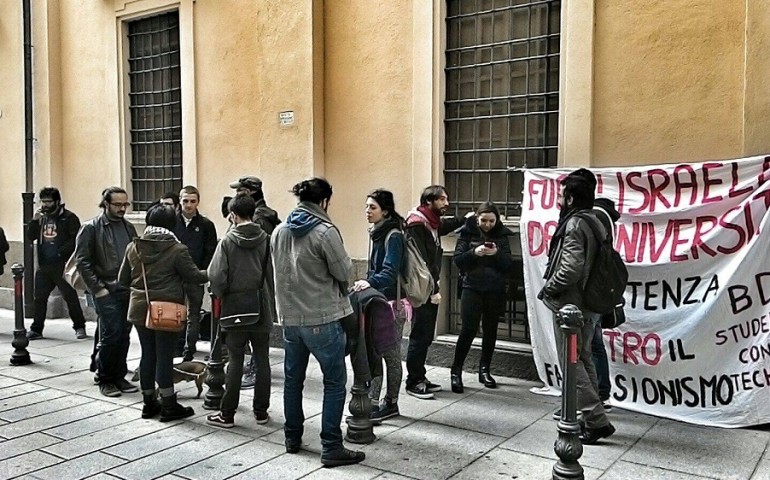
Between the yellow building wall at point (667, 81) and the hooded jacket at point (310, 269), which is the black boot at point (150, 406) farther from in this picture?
the yellow building wall at point (667, 81)

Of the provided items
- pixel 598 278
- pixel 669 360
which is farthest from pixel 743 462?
pixel 598 278

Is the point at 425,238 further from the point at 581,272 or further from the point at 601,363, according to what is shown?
the point at 601,363

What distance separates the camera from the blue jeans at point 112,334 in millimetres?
6449

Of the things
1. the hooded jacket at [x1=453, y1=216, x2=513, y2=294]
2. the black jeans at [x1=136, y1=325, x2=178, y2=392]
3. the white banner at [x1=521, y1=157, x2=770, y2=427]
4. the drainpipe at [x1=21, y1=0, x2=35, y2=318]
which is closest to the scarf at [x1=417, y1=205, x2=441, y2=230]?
the hooded jacket at [x1=453, y1=216, x2=513, y2=294]

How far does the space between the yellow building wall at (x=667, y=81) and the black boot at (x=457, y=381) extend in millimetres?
2301

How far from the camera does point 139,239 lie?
18.2ft

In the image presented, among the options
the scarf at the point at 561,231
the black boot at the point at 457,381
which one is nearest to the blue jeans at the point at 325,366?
the scarf at the point at 561,231

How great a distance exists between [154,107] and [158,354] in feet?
18.4

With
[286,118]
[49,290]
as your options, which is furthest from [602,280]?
[49,290]

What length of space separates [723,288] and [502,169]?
253cm

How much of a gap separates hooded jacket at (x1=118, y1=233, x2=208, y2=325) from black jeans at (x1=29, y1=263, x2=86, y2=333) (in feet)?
12.9

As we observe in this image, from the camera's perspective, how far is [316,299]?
4.62m

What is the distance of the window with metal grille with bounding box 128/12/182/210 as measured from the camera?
32.7 feet

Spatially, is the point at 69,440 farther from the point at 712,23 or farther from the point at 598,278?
the point at 712,23
